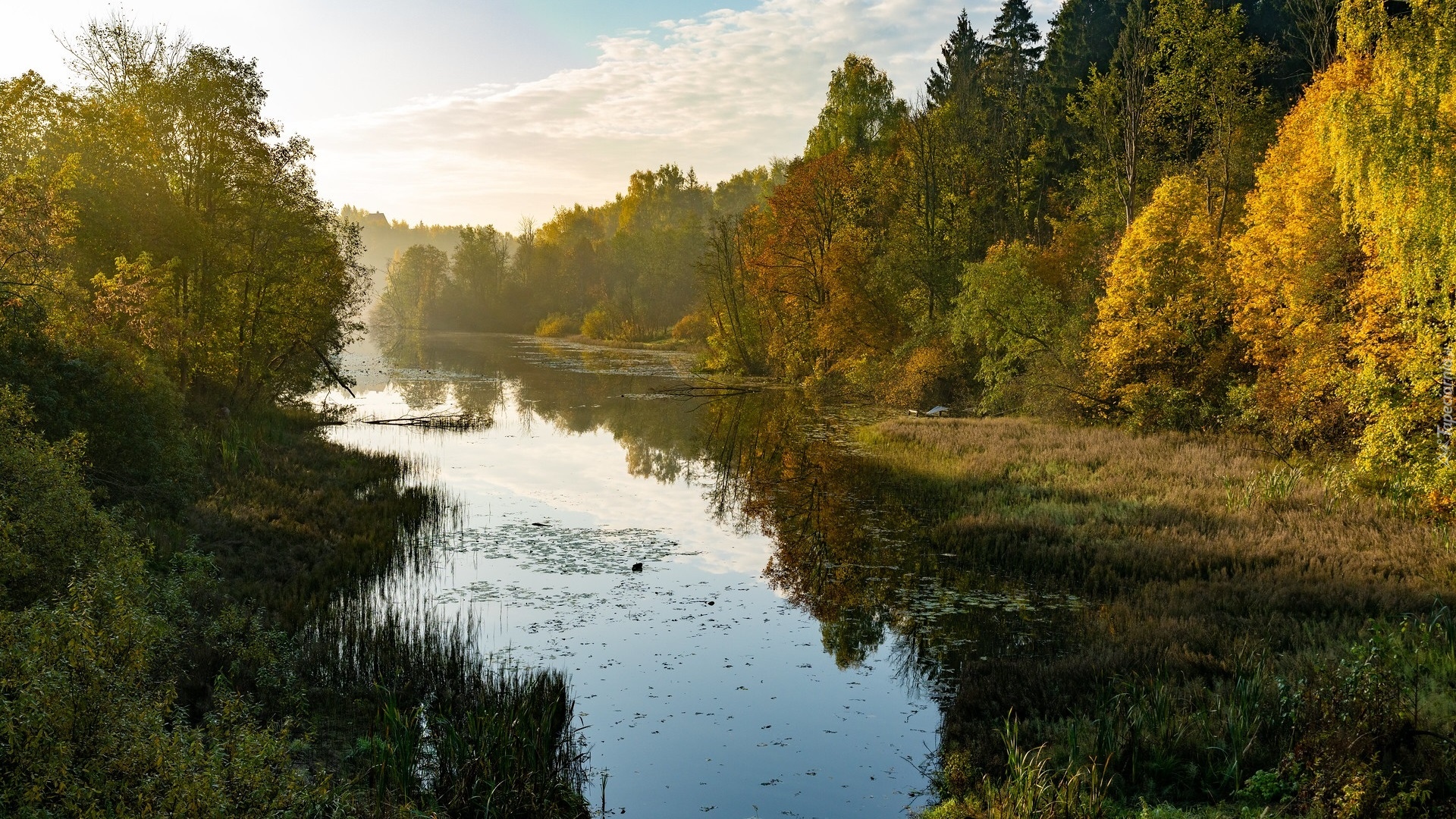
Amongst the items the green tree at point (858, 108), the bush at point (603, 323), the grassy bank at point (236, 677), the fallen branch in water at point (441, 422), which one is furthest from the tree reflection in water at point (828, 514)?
the bush at point (603, 323)

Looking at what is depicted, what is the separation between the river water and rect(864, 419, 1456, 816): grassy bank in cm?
106

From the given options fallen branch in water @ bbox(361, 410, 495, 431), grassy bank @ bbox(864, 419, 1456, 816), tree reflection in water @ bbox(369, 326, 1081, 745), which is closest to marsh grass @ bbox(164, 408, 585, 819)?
grassy bank @ bbox(864, 419, 1456, 816)

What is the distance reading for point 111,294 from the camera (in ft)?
55.4

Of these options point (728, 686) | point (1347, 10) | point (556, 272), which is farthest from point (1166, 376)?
point (556, 272)

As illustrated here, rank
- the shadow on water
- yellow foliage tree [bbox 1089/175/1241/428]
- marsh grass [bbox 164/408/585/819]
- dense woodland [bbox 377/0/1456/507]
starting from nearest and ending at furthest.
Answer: marsh grass [bbox 164/408/585/819], the shadow on water, dense woodland [bbox 377/0/1456/507], yellow foliage tree [bbox 1089/175/1241/428]

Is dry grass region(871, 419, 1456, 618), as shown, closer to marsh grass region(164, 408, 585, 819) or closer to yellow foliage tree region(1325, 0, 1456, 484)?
yellow foliage tree region(1325, 0, 1456, 484)

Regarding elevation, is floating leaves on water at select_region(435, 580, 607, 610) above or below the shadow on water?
below

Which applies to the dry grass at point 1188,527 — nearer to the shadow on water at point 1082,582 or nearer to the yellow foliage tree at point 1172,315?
the shadow on water at point 1082,582

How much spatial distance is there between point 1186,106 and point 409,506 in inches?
1434

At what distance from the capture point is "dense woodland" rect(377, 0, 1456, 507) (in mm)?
16984

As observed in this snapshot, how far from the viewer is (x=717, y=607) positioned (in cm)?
1501

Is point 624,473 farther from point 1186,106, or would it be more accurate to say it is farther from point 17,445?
point 1186,106

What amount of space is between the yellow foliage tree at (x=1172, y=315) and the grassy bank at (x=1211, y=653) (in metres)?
7.41

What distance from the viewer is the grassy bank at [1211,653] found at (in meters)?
7.91
